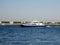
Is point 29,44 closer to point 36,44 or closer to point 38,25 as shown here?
point 36,44

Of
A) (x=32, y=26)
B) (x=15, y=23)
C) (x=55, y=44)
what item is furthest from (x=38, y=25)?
(x=55, y=44)

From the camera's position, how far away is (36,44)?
23.2 m

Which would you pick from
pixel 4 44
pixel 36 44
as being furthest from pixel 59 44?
pixel 4 44

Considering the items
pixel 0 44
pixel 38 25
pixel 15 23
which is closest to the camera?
pixel 0 44

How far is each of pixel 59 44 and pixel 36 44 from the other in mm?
2024

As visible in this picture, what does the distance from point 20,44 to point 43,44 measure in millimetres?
2046

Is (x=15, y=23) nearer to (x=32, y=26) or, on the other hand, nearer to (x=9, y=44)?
(x=32, y=26)

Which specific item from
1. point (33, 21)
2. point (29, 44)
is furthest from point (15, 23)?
point (29, 44)

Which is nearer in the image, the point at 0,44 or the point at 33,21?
the point at 0,44

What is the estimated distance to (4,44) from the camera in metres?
22.8

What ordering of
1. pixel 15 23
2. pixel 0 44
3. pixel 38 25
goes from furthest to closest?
pixel 15 23
pixel 38 25
pixel 0 44

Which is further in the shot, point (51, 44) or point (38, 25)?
point (38, 25)

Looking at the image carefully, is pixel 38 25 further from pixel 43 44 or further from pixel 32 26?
pixel 43 44

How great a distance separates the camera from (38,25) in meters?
77.4
